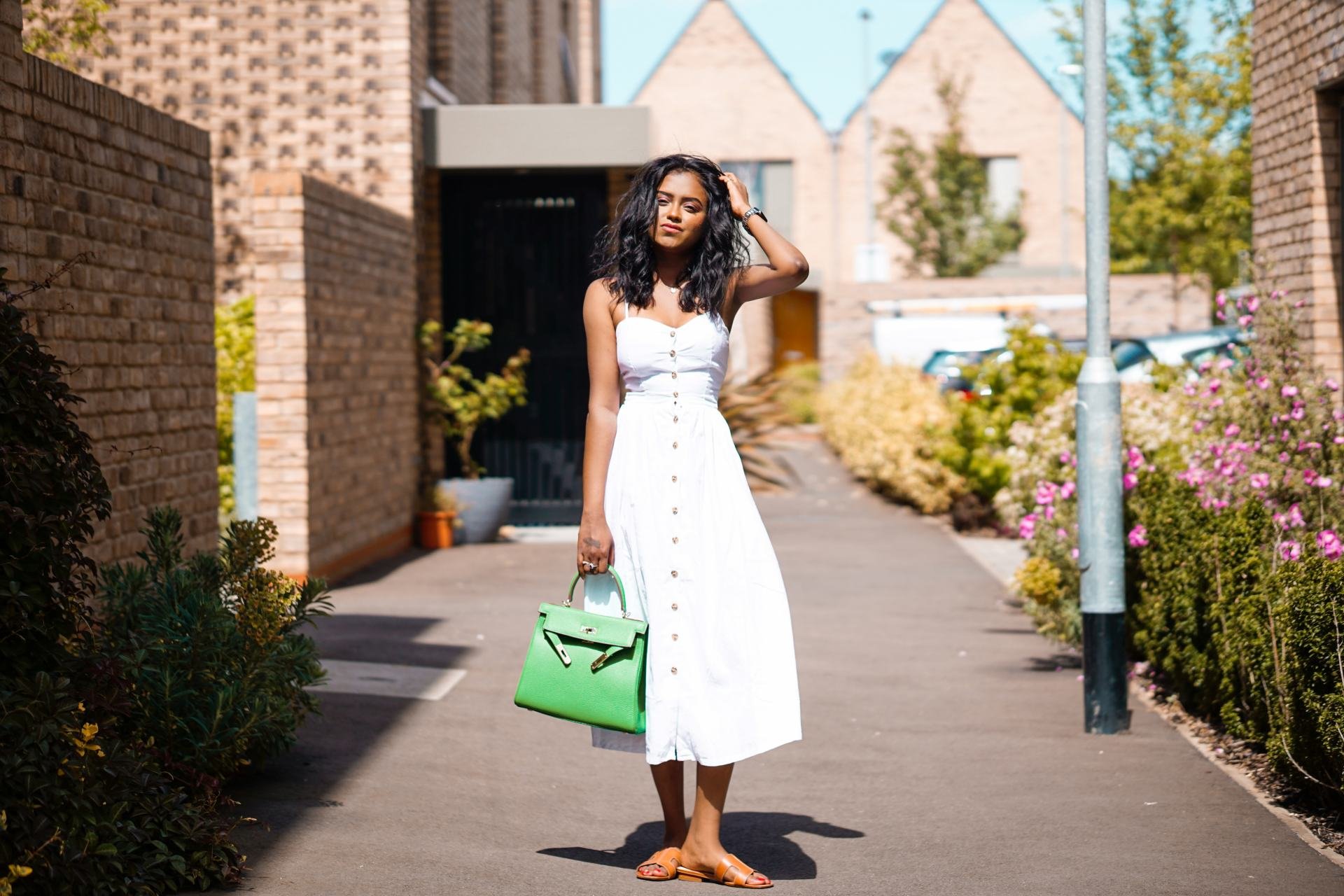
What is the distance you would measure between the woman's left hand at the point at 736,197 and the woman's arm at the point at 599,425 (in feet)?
1.48

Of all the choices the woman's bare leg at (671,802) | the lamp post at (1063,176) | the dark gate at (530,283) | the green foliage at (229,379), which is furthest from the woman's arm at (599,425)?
the lamp post at (1063,176)

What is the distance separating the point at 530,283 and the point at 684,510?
1161 cm

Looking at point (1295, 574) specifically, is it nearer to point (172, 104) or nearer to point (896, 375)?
point (172, 104)

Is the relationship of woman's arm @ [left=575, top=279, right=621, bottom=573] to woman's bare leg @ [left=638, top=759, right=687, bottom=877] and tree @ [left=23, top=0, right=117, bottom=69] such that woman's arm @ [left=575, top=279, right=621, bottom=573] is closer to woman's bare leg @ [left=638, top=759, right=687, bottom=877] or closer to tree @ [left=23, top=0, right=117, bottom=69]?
woman's bare leg @ [left=638, top=759, right=687, bottom=877]

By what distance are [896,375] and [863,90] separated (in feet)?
70.0

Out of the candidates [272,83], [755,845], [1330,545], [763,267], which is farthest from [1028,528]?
[272,83]

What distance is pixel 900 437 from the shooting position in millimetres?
17969

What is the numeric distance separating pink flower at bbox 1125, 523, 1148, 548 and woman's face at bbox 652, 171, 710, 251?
3.76m

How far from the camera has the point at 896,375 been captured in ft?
69.5

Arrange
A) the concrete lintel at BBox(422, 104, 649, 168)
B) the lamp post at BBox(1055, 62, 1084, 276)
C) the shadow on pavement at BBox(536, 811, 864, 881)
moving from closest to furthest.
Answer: the shadow on pavement at BBox(536, 811, 864, 881)
the concrete lintel at BBox(422, 104, 649, 168)
the lamp post at BBox(1055, 62, 1084, 276)

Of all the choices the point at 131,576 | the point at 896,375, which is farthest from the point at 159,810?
the point at 896,375

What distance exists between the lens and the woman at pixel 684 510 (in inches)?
177

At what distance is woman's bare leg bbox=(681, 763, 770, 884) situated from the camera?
454cm

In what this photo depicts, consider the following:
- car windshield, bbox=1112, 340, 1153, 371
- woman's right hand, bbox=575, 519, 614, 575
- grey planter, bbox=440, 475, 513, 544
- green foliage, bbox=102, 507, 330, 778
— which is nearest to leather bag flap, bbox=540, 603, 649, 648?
woman's right hand, bbox=575, 519, 614, 575
